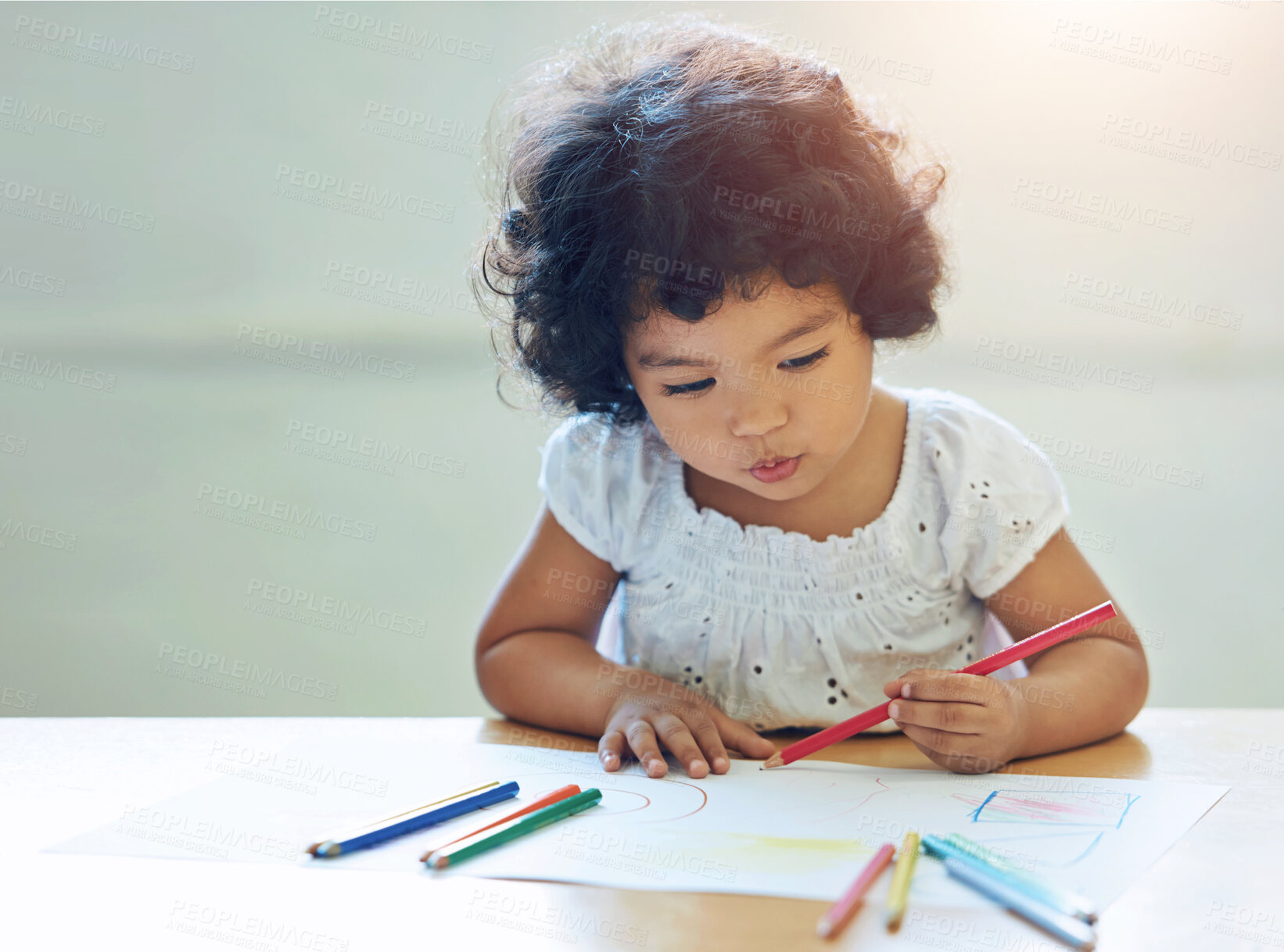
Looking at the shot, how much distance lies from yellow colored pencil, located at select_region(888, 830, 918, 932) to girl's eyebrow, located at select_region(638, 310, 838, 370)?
27cm

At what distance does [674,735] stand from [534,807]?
4.9 inches

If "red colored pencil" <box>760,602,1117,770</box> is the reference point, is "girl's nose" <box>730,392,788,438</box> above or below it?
above

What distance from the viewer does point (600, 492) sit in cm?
73

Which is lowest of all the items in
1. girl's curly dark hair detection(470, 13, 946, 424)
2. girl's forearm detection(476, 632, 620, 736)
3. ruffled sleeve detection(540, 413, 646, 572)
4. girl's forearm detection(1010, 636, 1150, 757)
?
girl's forearm detection(476, 632, 620, 736)

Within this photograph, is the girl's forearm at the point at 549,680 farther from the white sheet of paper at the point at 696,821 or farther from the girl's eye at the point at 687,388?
the girl's eye at the point at 687,388

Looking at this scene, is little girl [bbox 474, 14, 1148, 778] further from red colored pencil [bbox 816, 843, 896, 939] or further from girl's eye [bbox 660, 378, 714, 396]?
red colored pencil [bbox 816, 843, 896, 939]

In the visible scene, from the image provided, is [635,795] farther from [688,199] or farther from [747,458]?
[688,199]

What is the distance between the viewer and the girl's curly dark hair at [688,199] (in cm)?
57

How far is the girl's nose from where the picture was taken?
1.89 ft

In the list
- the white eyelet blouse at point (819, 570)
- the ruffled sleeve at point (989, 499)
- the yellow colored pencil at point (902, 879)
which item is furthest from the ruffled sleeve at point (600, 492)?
the yellow colored pencil at point (902, 879)

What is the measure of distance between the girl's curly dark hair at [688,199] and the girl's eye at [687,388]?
5 cm

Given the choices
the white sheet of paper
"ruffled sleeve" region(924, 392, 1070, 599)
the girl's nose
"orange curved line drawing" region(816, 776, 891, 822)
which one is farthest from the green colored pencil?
"ruffled sleeve" region(924, 392, 1070, 599)

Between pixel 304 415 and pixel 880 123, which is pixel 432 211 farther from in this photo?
pixel 880 123

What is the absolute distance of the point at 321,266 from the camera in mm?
1438
